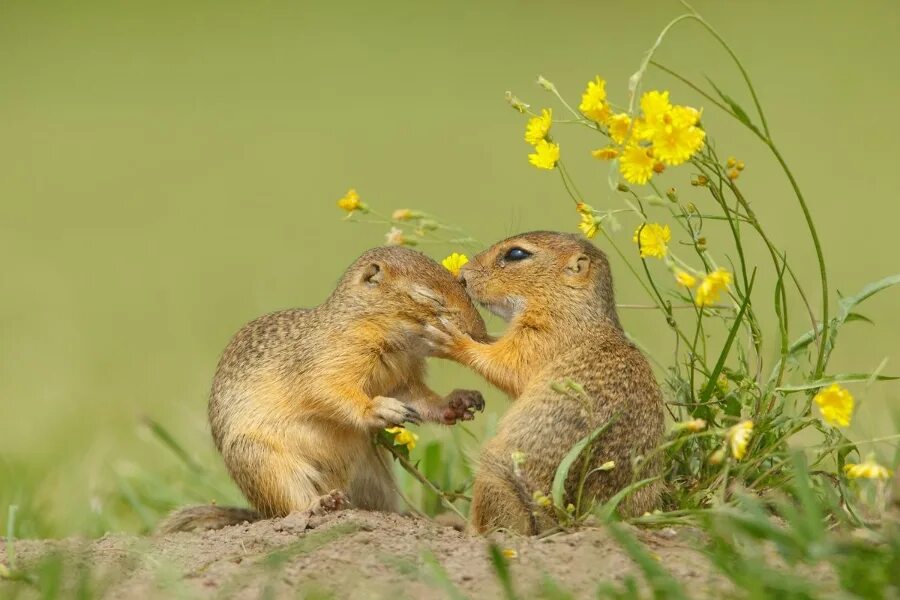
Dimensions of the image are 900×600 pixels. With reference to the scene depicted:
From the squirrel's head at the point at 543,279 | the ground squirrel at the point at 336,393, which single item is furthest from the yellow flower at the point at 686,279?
the ground squirrel at the point at 336,393

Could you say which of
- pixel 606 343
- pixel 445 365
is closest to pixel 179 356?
pixel 445 365

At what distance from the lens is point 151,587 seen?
429cm

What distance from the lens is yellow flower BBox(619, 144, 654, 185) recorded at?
4887mm

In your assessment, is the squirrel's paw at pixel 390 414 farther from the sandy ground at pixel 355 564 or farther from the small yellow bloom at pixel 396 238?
the small yellow bloom at pixel 396 238

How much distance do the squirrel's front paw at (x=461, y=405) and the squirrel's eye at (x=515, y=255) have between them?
25.3 inches

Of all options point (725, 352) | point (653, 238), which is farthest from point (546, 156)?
point (725, 352)

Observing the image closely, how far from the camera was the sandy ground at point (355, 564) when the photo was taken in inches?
162

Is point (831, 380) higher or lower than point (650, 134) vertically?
lower

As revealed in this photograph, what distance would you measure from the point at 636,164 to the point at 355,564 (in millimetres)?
1726

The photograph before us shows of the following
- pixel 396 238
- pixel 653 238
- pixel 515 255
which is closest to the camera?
pixel 653 238

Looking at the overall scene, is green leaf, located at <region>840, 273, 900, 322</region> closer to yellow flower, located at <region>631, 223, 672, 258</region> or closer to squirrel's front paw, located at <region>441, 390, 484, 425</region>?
yellow flower, located at <region>631, 223, 672, 258</region>

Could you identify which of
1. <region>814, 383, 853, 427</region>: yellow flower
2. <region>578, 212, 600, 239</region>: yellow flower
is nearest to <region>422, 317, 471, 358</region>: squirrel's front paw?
<region>578, 212, 600, 239</region>: yellow flower

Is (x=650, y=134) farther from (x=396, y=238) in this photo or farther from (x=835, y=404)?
(x=396, y=238)

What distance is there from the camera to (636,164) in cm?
490
